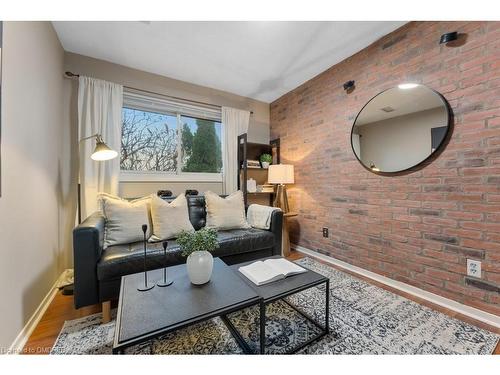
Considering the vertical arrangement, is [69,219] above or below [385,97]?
below

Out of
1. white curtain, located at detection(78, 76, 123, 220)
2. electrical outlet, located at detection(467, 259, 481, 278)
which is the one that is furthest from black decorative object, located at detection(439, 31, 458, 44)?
white curtain, located at detection(78, 76, 123, 220)

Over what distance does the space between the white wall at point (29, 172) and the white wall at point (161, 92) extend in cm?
21

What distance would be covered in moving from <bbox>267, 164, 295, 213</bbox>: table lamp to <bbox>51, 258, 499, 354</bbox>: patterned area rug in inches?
62.1

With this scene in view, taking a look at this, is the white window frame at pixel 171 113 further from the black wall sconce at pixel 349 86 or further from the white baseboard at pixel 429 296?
the white baseboard at pixel 429 296

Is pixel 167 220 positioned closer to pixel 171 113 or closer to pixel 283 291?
pixel 283 291

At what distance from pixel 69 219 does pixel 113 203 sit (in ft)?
2.88

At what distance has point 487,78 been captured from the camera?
1.48 meters

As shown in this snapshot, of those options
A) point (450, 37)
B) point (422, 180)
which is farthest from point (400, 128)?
point (450, 37)

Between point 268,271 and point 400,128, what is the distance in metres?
1.82

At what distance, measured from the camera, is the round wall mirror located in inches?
67.7

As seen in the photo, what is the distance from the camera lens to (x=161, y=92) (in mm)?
2764
